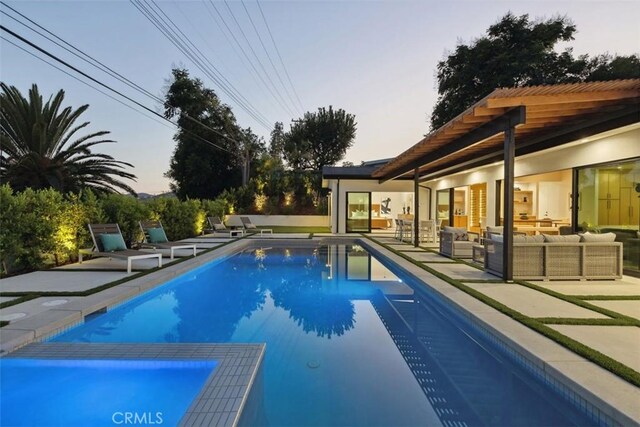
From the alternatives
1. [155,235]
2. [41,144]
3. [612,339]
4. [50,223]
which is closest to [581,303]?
[612,339]

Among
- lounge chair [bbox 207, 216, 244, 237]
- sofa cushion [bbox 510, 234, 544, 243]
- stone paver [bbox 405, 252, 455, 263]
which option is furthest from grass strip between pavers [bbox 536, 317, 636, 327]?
lounge chair [bbox 207, 216, 244, 237]

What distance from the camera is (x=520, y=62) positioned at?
847 inches

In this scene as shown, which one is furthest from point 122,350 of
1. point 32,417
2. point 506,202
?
point 506,202

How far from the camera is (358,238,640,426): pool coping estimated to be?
2498 mm

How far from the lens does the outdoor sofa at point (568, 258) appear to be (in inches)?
271

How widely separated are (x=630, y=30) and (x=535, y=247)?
13.0 meters

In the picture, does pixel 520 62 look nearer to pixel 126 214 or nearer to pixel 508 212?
pixel 508 212

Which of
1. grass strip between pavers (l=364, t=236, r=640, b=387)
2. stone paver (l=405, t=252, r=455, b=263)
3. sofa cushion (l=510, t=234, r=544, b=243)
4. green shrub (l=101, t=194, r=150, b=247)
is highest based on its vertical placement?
green shrub (l=101, t=194, r=150, b=247)

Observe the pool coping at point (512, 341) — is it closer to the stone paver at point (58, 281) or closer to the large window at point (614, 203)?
the stone paver at point (58, 281)

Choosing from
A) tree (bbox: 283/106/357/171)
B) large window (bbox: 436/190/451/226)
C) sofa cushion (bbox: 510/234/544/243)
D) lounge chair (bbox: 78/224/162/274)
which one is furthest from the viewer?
tree (bbox: 283/106/357/171)

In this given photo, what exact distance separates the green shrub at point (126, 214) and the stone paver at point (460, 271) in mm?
8570

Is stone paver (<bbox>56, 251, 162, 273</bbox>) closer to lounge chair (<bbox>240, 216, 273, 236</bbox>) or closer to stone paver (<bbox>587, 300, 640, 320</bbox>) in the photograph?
stone paver (<bbox>587, 300, 640, 320</bbox>)

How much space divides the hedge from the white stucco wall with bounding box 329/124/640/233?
414 inches

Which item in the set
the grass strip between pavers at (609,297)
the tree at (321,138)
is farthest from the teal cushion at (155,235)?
the tree at (321,138)
